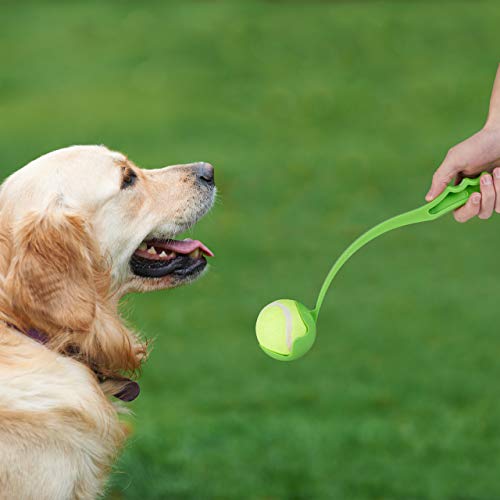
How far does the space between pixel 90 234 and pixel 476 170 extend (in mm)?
1673

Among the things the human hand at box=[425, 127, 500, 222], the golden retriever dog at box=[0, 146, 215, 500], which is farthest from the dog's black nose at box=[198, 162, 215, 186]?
the human hand at box=[425, 127, 500, 222]

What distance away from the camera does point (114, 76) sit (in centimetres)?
2027

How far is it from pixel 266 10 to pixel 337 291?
46.0ft

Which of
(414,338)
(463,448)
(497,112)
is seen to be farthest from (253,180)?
(497,112)

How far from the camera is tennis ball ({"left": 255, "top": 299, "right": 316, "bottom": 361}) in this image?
4.25m

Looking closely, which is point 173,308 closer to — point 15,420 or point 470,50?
point 15,420

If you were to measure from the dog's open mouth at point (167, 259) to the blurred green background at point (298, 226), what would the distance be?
175cm

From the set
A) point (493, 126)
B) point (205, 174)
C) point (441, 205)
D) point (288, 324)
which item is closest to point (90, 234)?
point (205, 174)

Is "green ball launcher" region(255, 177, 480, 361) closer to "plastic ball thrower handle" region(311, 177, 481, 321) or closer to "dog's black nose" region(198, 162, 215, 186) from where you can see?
"plastic ball thrower handle" region(311, 177, 481, 321)

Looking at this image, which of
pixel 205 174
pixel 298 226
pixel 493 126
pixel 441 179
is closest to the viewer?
pixel 441 179

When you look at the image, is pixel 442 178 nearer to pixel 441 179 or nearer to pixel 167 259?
pixel 441 179

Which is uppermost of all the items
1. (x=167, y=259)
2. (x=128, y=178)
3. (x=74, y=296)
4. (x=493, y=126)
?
(x=493, y=126)

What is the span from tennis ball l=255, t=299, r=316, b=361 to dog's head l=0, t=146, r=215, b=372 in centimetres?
41

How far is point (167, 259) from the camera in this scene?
440 cm
